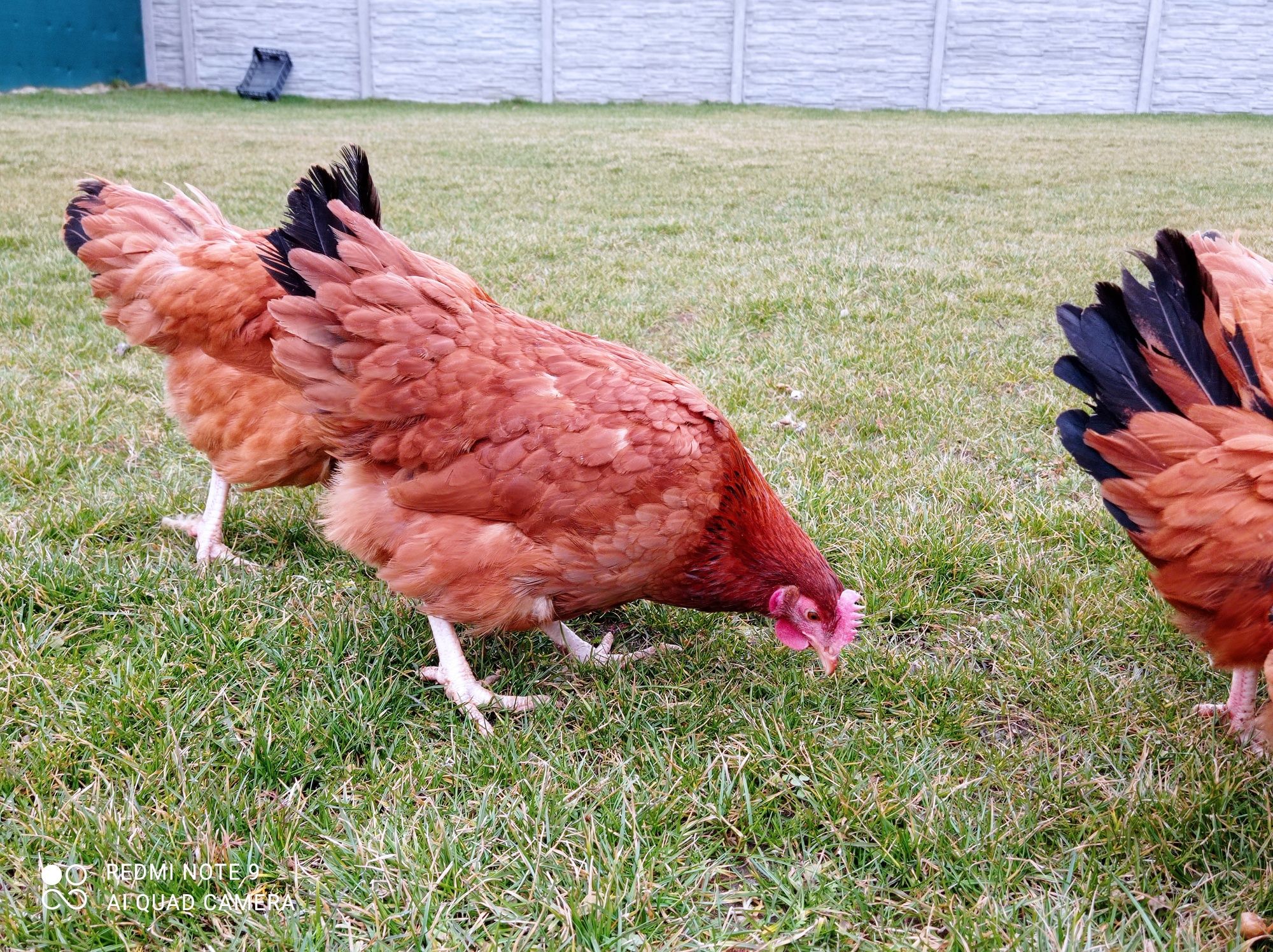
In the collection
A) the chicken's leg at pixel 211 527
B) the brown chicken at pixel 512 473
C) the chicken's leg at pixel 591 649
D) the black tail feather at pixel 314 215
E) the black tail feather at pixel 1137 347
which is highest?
the black tail feather at pixel 314 215

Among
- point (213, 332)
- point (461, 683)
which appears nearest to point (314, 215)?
point (213, 332)

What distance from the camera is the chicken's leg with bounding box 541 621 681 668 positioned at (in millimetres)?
2750

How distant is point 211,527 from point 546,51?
20106 millimetres

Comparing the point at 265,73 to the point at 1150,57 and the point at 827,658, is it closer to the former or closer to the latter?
the point at 1150,57

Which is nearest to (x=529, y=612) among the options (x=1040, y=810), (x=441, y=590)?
(x=441, y=590)

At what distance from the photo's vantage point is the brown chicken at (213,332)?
3000mm

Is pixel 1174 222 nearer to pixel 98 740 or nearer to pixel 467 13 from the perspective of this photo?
pixel 98 740

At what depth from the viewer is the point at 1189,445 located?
7.22ft

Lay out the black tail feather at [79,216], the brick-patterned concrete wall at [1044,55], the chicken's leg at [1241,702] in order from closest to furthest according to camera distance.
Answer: the chicken's leg at [1241,702] → the black tail feather at [79,216] → the brick-patterned concrete wall at [1044,55]

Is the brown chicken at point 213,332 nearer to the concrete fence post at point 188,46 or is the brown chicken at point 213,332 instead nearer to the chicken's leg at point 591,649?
the chicken's leg at point 591,649

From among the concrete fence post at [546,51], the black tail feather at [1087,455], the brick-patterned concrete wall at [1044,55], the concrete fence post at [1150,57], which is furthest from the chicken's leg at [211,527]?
the concrete fence post at [1150,57]

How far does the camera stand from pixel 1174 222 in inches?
362

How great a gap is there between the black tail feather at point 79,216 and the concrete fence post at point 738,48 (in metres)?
19.5

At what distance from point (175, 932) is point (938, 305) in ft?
19.2
